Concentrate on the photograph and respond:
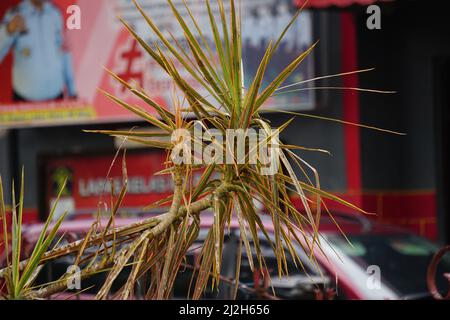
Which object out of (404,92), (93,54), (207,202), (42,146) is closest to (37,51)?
(93,54)

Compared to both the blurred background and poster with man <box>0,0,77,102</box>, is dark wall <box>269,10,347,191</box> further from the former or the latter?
poster with man <box>0,0,77,102</box>

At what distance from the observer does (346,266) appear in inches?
199

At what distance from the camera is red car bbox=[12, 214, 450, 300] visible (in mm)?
4844

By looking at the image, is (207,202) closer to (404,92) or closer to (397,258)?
(397,258)

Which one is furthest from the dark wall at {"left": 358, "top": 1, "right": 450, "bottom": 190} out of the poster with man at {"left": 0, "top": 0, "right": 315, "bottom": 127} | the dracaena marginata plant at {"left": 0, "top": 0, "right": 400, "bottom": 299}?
the dracaena marginata plant at {"left": 0, "top": 0, "right": 400, "bottom": 299}

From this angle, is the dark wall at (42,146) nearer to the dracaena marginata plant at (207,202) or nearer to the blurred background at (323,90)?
the blurred background at (323,90)

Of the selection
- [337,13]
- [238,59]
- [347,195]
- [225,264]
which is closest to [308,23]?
[337,13]

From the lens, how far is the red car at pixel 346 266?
4.84 meters

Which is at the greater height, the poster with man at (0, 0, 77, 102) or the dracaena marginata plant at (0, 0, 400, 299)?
the poster with man at (0, 0, 77, 102)

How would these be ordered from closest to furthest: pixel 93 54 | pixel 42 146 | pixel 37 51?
pixel 93 54 < pixel 37 51 < pixel 42 146

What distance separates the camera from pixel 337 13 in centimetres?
979

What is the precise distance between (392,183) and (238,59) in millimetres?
7774

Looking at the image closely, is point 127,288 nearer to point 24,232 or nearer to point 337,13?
point 24,232

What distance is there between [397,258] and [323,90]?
4148mm
